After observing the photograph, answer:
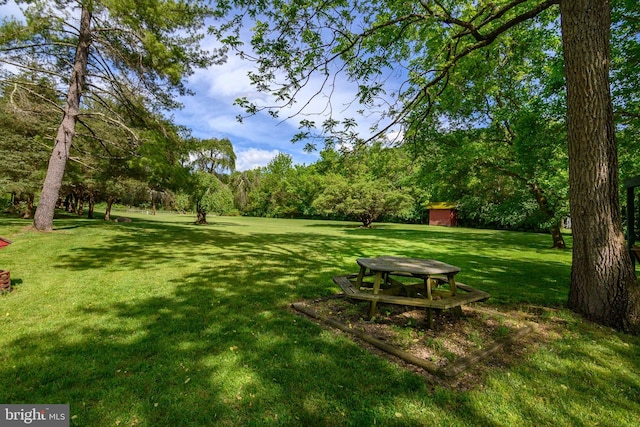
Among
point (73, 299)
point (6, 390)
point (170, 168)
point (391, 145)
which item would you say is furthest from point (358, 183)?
point (6, 390)

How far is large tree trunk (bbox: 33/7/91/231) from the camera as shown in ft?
37.4

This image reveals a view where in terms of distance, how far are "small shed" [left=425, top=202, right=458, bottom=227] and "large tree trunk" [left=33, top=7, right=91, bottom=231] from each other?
37736 millimetres

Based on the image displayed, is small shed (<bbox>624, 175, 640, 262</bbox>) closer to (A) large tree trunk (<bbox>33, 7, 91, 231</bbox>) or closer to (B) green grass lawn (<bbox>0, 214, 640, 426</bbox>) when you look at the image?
(B) green grass lawn (<bbox>0, 214, 640, 426</bbox>)

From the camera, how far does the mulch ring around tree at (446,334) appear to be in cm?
293

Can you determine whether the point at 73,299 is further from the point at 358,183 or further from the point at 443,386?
the point at 358,183

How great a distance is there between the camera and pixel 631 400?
8.19ft

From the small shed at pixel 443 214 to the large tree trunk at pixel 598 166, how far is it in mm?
36126

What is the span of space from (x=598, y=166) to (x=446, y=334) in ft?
10.6

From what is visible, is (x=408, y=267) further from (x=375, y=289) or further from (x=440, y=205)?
(x=440, y=205)

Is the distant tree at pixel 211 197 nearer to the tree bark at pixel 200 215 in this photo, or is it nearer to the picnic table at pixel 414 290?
the tree bark at pixel 200 215

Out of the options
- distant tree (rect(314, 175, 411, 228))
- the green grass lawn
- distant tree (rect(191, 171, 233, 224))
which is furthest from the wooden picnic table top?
distant tree (rect(191, 171, 233, 224))

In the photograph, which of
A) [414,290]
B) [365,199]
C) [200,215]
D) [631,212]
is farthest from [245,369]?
[200,215]

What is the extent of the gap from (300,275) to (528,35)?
9.43 metres

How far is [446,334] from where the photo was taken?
12.0 ft
